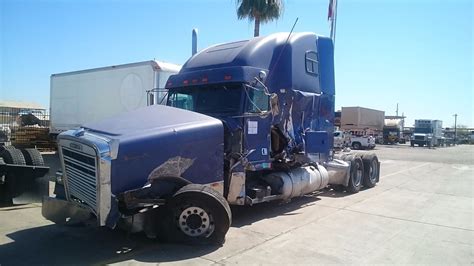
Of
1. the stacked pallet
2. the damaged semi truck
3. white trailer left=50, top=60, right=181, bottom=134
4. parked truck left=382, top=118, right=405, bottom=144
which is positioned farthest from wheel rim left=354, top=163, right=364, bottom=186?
parked truck left=382, top=118, right=405, bottom=144

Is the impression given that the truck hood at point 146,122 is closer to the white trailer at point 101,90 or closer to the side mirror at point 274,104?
the side mirror at point 274,104

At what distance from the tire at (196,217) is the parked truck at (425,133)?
1987 inches

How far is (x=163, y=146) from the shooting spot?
5844 mm

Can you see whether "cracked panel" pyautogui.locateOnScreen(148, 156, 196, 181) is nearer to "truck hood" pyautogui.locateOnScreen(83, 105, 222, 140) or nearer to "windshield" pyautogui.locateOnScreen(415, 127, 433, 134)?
"truck hood" pyautogui.locateOnScreen(83, 105, 222, 140)

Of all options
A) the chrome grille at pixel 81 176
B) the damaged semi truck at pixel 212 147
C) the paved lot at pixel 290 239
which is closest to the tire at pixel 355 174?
the damaged semi truck at pixel 212 147

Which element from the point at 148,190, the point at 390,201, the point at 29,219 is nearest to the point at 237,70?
the point at 148,190

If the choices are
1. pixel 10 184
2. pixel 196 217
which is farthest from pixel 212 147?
pixel 10 184

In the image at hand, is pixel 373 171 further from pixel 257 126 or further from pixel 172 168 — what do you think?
pixel 172 168

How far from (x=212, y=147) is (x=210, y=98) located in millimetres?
1573

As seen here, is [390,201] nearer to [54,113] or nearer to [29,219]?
[29,219]

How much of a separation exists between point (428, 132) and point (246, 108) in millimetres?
49383

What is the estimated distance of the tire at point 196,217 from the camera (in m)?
5.77

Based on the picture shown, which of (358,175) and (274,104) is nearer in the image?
(274,104)

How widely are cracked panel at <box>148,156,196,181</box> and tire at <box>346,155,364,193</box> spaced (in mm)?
6704
